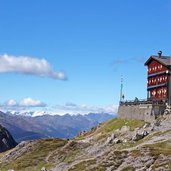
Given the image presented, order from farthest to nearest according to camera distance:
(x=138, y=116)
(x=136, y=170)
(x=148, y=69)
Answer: (x=148, y=69) → (x=138, y=116) → (x=136, y=170)

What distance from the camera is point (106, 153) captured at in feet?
259

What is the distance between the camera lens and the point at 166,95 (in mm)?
139125

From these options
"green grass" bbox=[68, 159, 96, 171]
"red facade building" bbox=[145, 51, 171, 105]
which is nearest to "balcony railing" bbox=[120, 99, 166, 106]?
"red facade building" bbox=[145, 51, 171, 105]

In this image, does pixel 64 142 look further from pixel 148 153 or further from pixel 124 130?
pixel 148 153

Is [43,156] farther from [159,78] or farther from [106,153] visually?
[159,78]

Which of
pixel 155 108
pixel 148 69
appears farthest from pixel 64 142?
pixel 148 69

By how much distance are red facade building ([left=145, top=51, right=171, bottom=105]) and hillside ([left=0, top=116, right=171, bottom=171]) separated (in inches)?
586

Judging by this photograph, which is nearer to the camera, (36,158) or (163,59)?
(36,158)

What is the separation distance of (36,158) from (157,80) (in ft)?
208

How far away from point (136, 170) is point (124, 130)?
1922 inches

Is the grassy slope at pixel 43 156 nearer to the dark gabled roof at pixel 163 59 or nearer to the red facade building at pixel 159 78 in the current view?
the red facade building at pixel 159 78

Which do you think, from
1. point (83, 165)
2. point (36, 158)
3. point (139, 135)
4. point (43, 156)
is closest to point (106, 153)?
point (83, 165)

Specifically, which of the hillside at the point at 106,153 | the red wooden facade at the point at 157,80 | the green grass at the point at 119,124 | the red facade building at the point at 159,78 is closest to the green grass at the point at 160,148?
the hillside at the point at 106,153

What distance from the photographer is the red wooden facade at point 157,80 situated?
14288cm
